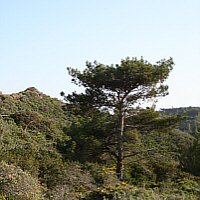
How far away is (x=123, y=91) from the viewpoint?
10445mm

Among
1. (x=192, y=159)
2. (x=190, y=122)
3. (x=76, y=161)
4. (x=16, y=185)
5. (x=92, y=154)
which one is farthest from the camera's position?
(x=190, y=122)

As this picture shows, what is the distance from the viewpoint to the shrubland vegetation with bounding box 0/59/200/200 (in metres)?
6.45

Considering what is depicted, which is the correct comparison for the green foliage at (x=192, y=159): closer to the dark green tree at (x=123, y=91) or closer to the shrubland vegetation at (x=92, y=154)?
the shrubland vegetation at (x=92, y=154)

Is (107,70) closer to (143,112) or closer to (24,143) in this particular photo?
(143,112)

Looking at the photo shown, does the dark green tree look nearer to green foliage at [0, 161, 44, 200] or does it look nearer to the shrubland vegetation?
the shrubland vegetation

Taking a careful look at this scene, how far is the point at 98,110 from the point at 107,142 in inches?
61.0

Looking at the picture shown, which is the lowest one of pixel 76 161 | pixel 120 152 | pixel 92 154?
pixel 76 161

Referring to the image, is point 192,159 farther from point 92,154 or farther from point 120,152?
point 92,154

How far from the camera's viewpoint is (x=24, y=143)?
1044 cm

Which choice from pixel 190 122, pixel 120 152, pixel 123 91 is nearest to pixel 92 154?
pixel 120 152

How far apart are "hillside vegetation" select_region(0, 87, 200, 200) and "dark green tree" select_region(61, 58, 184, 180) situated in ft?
1.47

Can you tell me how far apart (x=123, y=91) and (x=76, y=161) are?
12.2ft

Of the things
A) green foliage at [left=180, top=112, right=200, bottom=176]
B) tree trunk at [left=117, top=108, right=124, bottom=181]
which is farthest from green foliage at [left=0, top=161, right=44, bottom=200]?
green foliage at [left=180, top=112, right=200, bottom=176]

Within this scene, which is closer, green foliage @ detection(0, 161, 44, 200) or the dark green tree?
green foliage @ detection(0, 161, 44, 200)
